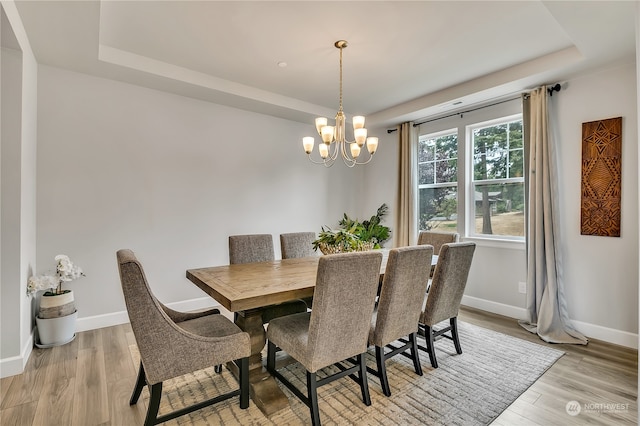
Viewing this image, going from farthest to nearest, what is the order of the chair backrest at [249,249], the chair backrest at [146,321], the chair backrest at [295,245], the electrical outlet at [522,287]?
the electrical outlet at [522,287]
the chair backrest at [295,245]
the chair backrest at [249,249]
the chair backrest at [146,321]

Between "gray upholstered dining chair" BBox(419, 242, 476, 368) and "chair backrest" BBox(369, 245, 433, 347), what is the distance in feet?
0.65

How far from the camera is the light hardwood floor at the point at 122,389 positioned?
72.9 inches

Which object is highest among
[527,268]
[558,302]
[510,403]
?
[527,268]

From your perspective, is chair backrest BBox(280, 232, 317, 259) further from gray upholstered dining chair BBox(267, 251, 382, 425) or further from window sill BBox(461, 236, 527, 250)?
window sill BBox(461, 236, 527, 250)

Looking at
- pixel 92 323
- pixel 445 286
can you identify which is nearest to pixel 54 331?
pixel 92 323

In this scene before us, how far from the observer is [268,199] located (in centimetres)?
441

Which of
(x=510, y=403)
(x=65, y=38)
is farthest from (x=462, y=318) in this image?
(x=65, y=38)

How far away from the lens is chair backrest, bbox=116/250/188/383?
150cm

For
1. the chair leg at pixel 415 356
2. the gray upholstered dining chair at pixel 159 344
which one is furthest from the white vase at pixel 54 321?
the chair leg at pixel 415 356

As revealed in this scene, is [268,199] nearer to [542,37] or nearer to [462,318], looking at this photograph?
[462,318]

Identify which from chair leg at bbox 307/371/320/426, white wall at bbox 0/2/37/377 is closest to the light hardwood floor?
white wall at bbox 0/2/37/377

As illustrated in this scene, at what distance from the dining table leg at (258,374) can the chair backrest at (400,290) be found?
71 cm

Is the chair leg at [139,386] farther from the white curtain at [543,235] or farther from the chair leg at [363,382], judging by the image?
the white curtain at [543,235]

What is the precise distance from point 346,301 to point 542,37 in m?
2.77
